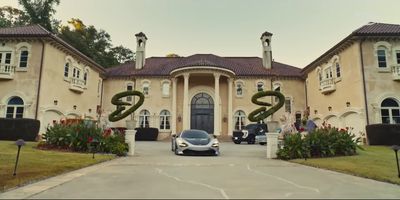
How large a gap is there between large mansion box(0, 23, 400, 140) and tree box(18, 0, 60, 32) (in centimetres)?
1349

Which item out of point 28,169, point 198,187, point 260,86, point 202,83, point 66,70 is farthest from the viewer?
point 260,86

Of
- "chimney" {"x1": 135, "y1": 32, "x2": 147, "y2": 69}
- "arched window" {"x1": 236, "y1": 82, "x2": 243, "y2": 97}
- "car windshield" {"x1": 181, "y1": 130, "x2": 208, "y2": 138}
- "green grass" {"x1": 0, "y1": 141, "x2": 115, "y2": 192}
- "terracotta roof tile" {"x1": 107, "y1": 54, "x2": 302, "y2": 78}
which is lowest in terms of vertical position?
"green grass" {"x1": 0, "y1": 141, "x2": 115, "y2": 192}

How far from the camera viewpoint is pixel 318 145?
42.9 ft

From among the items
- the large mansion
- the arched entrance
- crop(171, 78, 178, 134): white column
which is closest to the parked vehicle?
the large mansion

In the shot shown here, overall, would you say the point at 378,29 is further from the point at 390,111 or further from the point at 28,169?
the point at 28,169

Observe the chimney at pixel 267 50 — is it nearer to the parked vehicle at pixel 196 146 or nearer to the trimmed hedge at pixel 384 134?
the trimmed hedge at pixel 384 134

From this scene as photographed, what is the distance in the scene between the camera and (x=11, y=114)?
22.5 m

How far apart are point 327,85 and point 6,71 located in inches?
1072

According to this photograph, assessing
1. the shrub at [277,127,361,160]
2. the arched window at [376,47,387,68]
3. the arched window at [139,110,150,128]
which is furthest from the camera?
the arched window at [139,110,150,128]

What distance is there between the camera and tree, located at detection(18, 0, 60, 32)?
39.1 meters

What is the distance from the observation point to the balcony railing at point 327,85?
25.5 meters

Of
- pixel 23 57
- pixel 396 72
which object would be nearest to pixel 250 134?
pixel 396 72

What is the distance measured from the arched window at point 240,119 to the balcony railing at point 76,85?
17.0 metres

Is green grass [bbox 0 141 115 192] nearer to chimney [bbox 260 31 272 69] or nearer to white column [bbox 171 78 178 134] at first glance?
white column [bbox 171 78 178 134]
